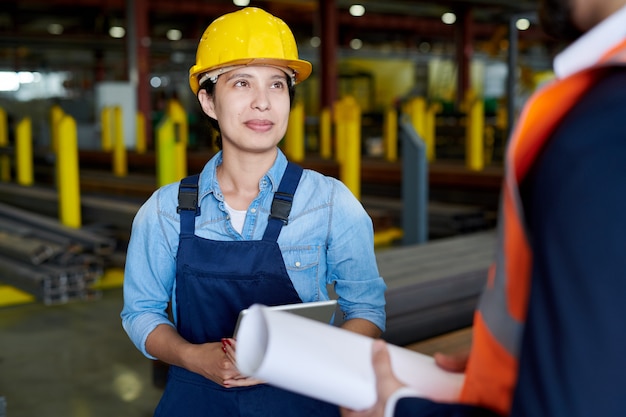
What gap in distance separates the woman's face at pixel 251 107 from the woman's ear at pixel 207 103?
0.06 metres

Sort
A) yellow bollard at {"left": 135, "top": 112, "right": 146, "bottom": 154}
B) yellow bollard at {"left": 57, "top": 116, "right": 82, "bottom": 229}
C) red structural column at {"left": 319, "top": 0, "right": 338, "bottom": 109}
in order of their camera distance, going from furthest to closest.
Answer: red structural column at {"left": 319, "top": 0, "right": 338, "bottom": 109} < yellow bollard at {"left": 135, "top": 112, "right": 146, "bottom": 154} < yellow bollard at {"left": 57, "top": 116, "right": 82, "bottom": 229}

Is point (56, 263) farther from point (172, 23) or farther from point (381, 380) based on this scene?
point (172, 23)

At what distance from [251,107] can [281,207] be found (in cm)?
24

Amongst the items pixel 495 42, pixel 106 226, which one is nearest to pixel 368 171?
pixel 106 226

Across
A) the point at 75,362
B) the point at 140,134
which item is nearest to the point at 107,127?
the point at 140,134

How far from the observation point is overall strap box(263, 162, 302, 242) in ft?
5.19

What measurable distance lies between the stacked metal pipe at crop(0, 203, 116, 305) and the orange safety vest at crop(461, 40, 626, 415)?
4810mm

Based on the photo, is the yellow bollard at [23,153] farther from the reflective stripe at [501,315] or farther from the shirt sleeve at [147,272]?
the reflective stripe at [501,315]

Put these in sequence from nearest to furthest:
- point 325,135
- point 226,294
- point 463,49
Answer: point 226,294 < point 325,135 < point 463,49

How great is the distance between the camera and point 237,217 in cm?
166

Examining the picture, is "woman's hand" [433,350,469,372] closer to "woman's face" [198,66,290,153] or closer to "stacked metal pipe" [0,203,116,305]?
"woman's face" [198,66,290,153]

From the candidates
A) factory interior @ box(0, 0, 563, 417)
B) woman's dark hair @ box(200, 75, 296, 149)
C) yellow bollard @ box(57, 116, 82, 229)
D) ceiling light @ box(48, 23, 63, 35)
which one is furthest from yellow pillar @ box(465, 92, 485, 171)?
ceiling light @ box(48, 23, 63, 35)

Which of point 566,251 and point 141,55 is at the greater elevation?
point 141,55

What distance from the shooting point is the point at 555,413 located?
693mm
